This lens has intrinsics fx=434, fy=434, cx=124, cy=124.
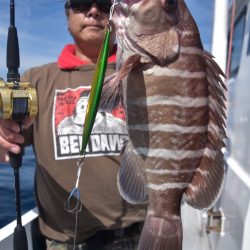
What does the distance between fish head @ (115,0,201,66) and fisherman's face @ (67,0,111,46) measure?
1159 mm

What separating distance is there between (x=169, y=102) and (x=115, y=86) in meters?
0.19

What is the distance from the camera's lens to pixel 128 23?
1464 mm

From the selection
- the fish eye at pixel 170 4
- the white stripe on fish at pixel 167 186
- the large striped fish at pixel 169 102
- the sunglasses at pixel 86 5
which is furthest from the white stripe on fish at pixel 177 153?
the sunglasses at pixel 86 5

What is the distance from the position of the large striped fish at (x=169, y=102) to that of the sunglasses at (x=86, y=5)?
3.76 ft

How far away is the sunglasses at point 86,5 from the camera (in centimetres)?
256

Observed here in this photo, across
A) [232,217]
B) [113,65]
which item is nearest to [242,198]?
[232,217]

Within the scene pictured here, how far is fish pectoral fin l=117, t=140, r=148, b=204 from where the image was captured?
1565mm

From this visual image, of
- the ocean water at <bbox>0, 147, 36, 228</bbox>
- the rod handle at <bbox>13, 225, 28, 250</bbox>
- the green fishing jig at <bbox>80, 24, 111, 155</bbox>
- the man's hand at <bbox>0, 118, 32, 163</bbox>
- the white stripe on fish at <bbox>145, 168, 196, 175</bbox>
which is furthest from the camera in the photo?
the ocean water at <bbox>0, 147, 36, 228</bbox>

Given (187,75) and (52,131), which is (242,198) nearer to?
(52,131)

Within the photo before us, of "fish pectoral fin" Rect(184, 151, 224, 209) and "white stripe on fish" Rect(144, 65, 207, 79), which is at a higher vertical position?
"white stripe on fish" Rect(144, 65, 207, 79)

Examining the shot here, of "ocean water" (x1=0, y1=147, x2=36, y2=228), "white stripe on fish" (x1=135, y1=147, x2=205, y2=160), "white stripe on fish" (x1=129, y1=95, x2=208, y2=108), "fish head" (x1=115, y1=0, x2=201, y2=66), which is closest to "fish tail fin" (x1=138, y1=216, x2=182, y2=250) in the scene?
"white stripe on fish" (x1=135, y1=147, x2=205, y2=160)

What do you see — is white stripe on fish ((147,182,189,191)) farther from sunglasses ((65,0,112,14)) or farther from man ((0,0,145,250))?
sunglasses ((65,0,112,14))

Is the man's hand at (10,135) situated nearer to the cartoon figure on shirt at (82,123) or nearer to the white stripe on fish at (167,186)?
the cartoon figure on shirt at (82,123)

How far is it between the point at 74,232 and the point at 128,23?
148 cm
